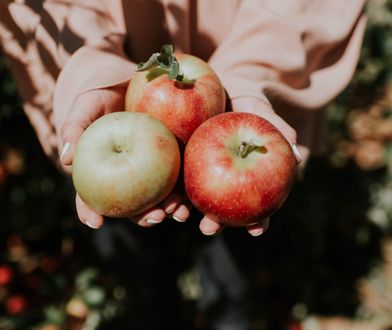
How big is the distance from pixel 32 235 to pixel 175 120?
195cm

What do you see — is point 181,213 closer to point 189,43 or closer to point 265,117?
point 265,117

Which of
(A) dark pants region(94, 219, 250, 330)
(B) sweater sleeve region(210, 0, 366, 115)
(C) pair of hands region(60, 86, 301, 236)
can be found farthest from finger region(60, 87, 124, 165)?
(A) dark pants region(94, 219, 250, 330)

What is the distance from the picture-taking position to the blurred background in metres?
2.77

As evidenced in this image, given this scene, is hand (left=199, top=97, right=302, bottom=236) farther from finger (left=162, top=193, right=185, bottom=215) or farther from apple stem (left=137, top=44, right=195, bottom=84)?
Result: apple stem (left=137, top=44, right=195, bottom=84)

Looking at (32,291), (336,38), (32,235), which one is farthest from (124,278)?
(336,38)

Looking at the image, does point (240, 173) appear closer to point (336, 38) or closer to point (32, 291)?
point (336, 38)

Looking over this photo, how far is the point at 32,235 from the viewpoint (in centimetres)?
315

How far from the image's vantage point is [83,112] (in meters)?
1.50

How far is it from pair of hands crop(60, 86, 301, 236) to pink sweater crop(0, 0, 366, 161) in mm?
46

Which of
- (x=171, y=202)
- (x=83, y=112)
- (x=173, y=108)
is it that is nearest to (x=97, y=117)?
(x=83, y=112)

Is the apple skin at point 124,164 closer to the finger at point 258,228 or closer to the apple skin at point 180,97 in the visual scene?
the apple skin at point 180,97

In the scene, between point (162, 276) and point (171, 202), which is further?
point (162, 276)

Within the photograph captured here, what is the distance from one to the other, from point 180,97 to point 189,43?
1.19 ft

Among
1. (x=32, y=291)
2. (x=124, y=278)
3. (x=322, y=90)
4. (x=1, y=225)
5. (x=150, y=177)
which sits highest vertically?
(x=150, y=177)
